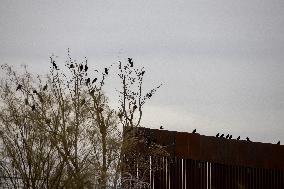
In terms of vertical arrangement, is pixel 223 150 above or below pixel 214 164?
above

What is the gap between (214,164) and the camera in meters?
14.2

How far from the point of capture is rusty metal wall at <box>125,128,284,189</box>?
12.7m

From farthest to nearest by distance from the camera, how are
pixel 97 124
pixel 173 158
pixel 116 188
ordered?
pixel 97 124
pixel 116 188
pixel 173 158

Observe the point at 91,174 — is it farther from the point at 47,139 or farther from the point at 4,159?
the point at 4,159

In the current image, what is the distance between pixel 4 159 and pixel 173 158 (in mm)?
9239

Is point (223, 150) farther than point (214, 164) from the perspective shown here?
No

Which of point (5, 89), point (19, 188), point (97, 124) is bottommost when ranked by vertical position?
point (19, 188)

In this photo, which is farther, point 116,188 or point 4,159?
point 4,159

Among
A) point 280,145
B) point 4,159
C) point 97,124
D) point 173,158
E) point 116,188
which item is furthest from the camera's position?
point 4,159

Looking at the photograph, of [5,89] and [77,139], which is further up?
[5,89]

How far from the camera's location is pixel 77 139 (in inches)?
690

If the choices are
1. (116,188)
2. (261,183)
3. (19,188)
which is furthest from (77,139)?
(261,183)

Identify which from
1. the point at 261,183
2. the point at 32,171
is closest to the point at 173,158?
the point at 261,183

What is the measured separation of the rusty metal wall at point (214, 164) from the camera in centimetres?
1268
